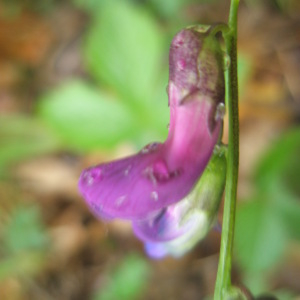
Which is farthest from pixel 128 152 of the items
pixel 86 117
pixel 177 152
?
pixel 177 152

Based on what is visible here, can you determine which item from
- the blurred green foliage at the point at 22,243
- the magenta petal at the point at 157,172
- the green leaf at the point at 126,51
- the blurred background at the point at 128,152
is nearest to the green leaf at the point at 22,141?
the blurred background at the point at 128,152

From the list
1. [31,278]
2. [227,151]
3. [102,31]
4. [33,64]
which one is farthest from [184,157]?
[33,64]

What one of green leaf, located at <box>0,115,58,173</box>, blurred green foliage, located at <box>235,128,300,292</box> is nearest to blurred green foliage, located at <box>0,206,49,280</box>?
green leaf, located at <box>0,115,58,173</box>

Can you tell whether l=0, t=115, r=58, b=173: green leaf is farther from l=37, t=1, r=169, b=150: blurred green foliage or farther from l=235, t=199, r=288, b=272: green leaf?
l=235, t=199, r=288, b=272: green leaf

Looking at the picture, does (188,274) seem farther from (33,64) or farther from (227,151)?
(227,151)

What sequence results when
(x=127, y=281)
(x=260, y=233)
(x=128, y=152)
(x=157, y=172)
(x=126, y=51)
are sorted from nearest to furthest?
(x=157, y=172) → (x=260, y=233) → (x=127, y=281) → (x=126, y=51) → (x=128, y=152)

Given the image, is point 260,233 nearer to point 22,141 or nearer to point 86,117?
point 86,117
